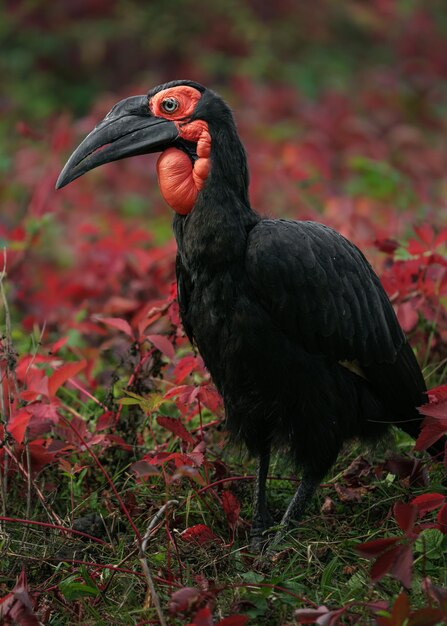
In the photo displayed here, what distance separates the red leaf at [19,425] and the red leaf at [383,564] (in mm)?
1187

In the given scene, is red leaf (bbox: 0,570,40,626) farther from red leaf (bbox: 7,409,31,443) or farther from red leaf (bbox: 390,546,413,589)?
red leaf (bbox: 390,546,413,589)

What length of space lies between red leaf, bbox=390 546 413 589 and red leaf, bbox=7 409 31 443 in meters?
1.23

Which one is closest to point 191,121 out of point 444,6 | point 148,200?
point 148,200

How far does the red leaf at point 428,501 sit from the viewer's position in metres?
2.57

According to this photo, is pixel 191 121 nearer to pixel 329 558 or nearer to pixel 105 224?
pixel 329 558

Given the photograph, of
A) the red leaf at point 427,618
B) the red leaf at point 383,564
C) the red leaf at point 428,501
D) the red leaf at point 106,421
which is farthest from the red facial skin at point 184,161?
the red leaf at point 427,618

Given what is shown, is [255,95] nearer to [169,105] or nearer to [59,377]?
[169,105]

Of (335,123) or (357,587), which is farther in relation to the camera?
(335,123)

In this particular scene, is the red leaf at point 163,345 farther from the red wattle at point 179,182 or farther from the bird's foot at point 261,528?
the bird's foot at point 261,528

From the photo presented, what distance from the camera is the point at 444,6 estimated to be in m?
11.1

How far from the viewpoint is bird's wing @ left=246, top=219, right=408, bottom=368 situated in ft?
9.53

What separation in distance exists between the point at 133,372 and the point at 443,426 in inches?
50.2

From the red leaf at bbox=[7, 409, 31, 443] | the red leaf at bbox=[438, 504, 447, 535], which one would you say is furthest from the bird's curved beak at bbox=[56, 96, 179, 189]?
the red leaf at bbox=[438, 504, 447, 535]

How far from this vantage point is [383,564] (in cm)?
236
